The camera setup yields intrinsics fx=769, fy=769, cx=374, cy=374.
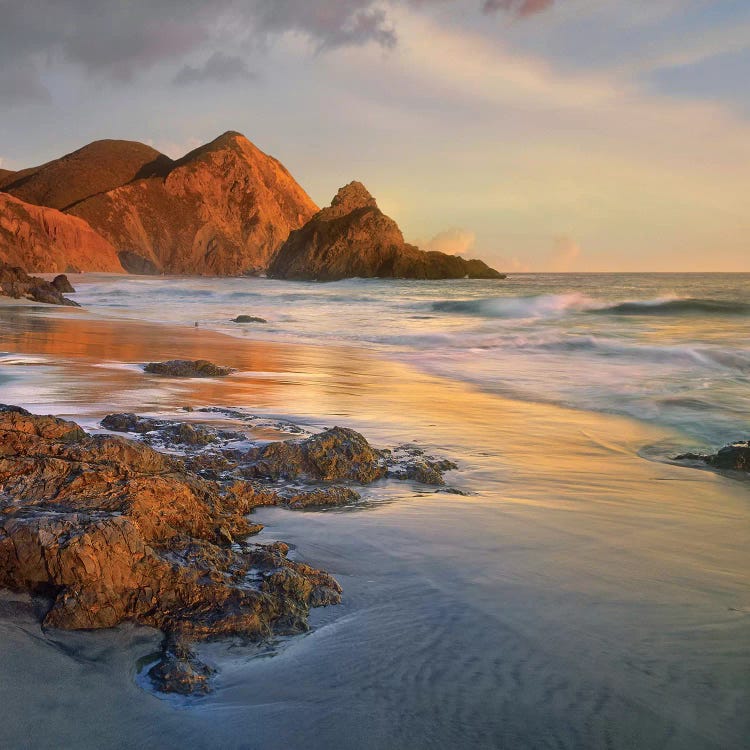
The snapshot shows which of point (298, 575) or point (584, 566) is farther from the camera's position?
point (584, 566)

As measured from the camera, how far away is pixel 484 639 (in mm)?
2197

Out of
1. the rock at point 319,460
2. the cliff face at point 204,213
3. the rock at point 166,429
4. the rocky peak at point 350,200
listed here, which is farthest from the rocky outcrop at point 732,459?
the cliff face at point 204,213

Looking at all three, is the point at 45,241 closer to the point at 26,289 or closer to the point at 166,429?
the point at 26,289

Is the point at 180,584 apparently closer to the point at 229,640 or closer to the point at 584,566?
the point at 229,640

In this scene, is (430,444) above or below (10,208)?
below

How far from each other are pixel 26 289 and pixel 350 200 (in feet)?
167

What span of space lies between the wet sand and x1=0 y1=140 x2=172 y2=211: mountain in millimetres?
106965

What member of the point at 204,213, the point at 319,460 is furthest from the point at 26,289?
the point at 204,213

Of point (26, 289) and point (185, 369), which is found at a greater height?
point (26, 289)

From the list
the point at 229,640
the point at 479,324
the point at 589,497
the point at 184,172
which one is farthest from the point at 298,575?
the point at 184,172

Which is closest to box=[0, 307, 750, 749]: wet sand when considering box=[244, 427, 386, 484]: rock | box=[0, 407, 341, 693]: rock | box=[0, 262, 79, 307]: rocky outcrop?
box=[0, 407, 341, 693]: rock

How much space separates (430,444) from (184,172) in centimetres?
11149

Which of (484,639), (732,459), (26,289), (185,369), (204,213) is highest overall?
(204,213)

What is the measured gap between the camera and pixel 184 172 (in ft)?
357
